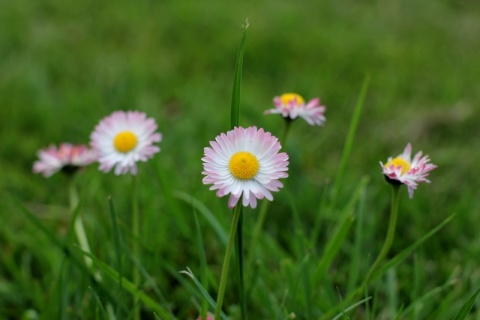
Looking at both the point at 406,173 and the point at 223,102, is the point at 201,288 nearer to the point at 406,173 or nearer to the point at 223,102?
the point at 406,173

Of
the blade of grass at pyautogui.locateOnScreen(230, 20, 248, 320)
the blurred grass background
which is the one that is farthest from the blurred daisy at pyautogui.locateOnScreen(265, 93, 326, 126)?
the blurred grass background

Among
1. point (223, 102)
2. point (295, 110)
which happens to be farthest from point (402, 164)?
point (223, 102)

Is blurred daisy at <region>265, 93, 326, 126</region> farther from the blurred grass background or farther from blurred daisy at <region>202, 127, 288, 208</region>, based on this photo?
the blurred grass background

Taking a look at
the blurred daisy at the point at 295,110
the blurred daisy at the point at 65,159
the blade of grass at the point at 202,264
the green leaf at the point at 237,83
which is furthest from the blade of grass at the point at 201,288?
the blurred daisy at the point at 65,159

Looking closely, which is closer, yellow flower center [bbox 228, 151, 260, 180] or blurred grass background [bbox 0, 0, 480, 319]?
yellow flower center [bbox 228, 151, 260, 180]

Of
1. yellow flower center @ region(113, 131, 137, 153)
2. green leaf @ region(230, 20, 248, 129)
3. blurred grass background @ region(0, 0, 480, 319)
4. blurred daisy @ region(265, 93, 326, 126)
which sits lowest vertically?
green leaf @ region(230, 20, 248, 129)

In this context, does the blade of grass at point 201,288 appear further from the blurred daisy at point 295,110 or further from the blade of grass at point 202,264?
the blurred daisy at point 295,110
